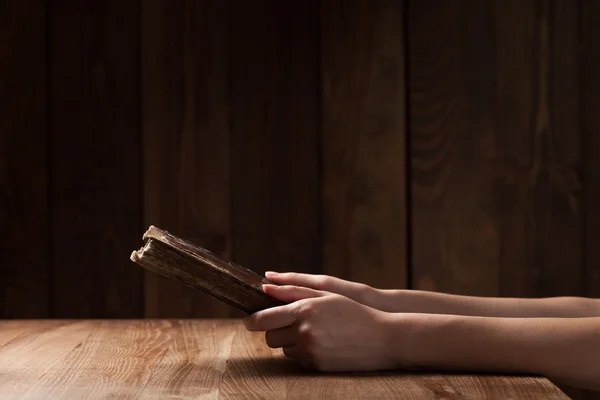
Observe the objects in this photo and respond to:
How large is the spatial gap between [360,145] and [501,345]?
1.08 metres

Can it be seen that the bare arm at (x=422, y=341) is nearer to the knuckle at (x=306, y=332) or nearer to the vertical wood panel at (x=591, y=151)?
the knuckle at (x=306, y=332)

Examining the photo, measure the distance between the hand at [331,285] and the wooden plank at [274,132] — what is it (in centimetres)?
81

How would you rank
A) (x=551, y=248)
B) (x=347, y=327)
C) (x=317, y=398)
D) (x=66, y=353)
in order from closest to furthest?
(x=317, y=398) < (x=347, y=327) < (x=66, y=353) < (x=551, y=248)

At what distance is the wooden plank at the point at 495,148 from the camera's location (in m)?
1.98

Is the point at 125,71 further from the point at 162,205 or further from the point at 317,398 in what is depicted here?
the point at 317,398

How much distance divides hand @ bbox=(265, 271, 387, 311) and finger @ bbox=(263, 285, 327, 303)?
10 cm

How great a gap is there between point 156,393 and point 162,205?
120cm

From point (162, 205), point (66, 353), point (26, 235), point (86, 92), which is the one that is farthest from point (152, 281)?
point (66, 353)

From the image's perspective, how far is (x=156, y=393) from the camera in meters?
0.83

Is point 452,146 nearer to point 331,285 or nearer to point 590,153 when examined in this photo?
point 590,153

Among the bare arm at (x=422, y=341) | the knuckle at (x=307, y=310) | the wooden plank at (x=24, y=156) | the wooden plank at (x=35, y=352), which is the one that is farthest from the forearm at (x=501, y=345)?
the wooden plank at (x=24, y=156)

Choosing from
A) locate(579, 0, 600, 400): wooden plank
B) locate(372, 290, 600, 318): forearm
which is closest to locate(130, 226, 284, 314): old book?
locate(372, 290, 600, 318): forearm

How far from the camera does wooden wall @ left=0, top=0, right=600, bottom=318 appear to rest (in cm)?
199

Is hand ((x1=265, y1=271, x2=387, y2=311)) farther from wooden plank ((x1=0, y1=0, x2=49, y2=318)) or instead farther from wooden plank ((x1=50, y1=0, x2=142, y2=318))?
wooden plank ((x1=0, y1=0, x2=49, y2=318))
